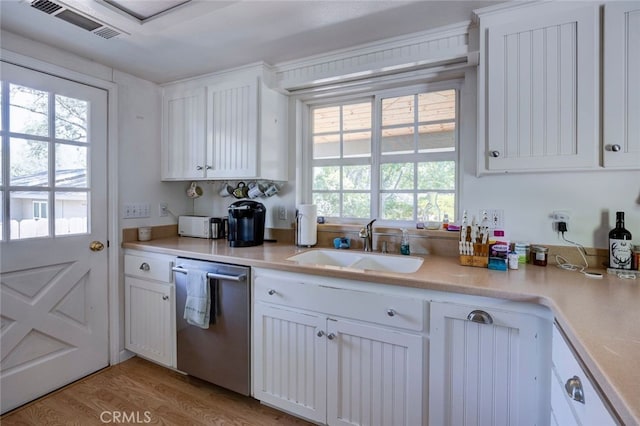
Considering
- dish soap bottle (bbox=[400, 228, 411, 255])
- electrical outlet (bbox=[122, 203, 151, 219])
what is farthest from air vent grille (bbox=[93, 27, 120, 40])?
dish soap bottle (bbox=[400, 228, 411, 255])

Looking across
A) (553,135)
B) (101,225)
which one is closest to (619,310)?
(553,135)

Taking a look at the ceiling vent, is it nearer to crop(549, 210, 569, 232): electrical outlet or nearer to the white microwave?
the white microwave

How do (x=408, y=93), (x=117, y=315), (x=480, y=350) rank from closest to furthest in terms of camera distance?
(x=480, y=350) → (x=408, y=93) → (x=117, y=315)

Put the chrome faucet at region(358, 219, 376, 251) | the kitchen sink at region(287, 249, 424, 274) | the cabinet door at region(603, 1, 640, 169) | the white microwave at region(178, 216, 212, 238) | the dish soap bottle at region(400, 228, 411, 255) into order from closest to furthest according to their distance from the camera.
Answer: the cabinet door at region(603, 1, 640, 169) → the kitchen sink at region(287, 249, 424, 274) → the dish soap bottle at region(400, 228, 411, 255) → the chrome faucet at region(358, 219, 376, 251) → the white microwave at region(178, 216, 212, 238)

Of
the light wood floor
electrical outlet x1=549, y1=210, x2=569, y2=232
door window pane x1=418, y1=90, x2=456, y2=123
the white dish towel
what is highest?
door window pane x1=418, y1=90, x2=456, y2=123

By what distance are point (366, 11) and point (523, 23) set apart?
29.6 inches

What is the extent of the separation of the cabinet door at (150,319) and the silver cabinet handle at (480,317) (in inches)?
71.0

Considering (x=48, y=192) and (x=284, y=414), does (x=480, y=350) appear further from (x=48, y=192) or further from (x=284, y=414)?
(x=48, y=192)

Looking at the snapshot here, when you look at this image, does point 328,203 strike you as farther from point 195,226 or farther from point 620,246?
point 620,246

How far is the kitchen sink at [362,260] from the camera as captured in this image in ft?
5.98

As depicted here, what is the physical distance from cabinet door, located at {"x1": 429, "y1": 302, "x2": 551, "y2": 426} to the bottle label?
67 cm

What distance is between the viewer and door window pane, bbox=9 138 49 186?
1.80 meters

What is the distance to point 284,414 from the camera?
5.84ft

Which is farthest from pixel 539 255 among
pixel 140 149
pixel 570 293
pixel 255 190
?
pixel 140 149
